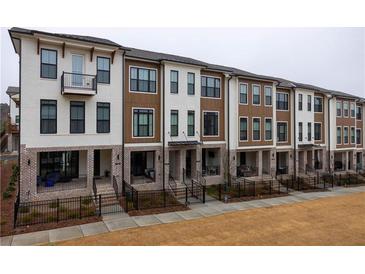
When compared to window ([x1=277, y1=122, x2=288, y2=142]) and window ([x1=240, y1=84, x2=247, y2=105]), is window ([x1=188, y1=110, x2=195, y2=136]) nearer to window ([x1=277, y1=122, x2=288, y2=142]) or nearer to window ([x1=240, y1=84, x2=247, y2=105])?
window ([x1=240, y1=84, x2=247, y2=105])

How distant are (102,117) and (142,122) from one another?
305 cm

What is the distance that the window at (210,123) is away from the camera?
20.8m

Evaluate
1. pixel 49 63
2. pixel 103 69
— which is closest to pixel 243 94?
pixel 103 69

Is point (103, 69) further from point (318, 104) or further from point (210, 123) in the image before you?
point (318, 104)

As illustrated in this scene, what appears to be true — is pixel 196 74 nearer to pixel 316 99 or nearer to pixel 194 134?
pixel 194 134

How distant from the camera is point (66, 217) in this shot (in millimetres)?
12344

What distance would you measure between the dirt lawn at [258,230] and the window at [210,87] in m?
11.0

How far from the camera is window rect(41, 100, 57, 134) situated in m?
14.7

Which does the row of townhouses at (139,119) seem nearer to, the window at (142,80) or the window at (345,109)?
the window at (142,80)

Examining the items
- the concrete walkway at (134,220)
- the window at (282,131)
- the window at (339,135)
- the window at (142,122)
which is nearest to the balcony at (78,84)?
the window at (142,122)

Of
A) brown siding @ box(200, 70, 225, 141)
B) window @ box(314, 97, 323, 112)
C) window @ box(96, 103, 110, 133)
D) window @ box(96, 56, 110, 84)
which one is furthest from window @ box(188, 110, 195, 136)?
→ window @ box(314, 97, 323, 112)

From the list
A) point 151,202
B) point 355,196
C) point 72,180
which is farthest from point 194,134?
point 355,196

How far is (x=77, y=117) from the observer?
51.6 feet

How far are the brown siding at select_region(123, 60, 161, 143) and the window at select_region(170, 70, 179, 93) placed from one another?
995 mm
